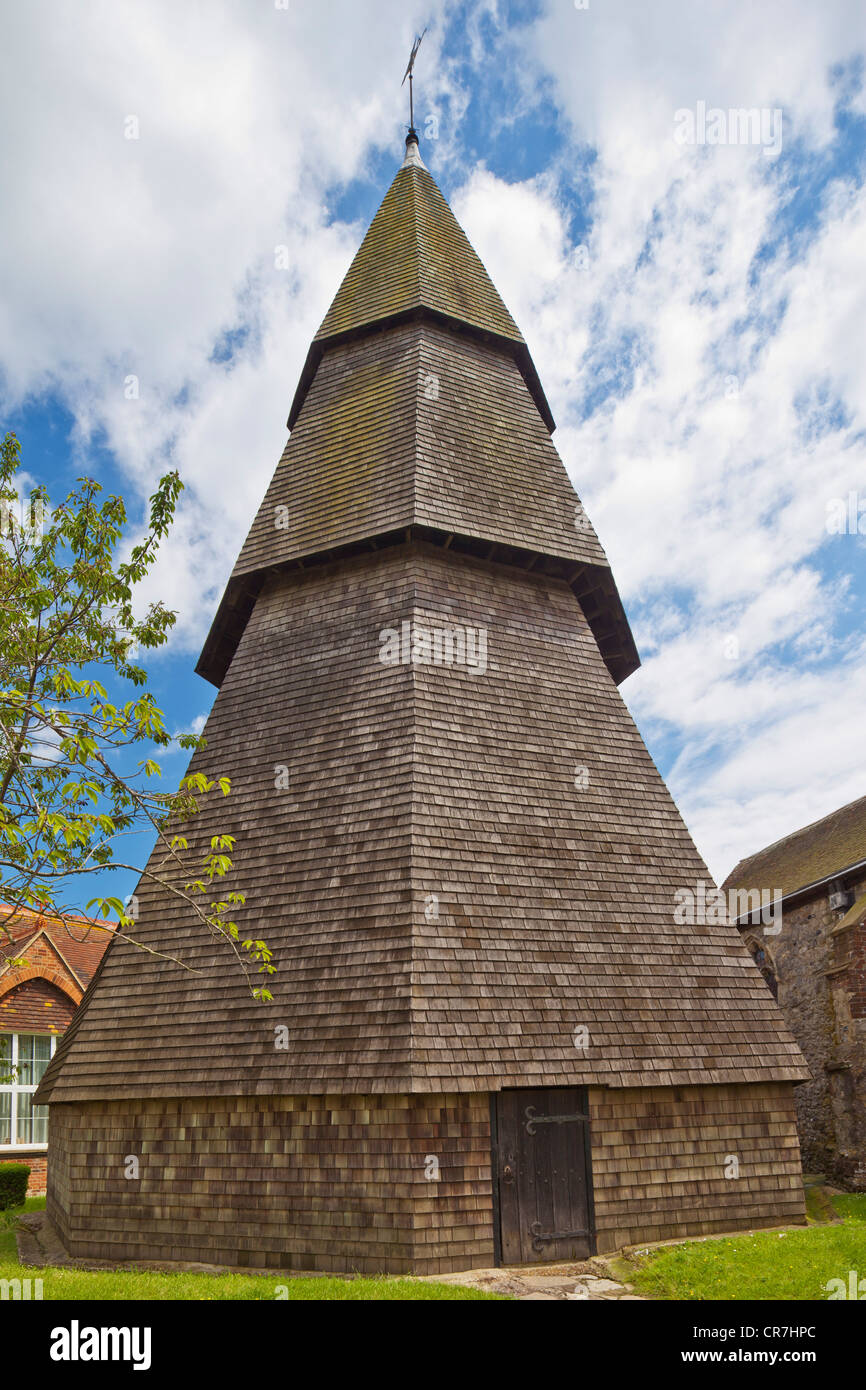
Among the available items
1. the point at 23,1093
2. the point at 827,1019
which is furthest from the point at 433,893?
the point at 23,1093

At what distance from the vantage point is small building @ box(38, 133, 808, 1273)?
30.4 feet

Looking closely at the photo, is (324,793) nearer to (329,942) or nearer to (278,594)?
(329,942)

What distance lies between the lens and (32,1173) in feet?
62.0

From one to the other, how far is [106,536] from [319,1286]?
7.03 meters

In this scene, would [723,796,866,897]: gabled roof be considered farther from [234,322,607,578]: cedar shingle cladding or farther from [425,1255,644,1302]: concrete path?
[425,1255,644,1302]: concrete path

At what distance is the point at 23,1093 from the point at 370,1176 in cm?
1372

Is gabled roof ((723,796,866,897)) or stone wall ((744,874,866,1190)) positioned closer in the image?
stone wall ((744,874,866,1190))

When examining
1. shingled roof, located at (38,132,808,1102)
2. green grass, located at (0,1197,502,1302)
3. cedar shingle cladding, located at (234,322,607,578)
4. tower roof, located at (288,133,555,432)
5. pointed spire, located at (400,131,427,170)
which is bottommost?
green grass, located at (0,1197,502,1302)

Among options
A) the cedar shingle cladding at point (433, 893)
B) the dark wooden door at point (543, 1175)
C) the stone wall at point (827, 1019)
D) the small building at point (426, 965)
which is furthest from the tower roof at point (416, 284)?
the dark wooden door at point (543, 1175)

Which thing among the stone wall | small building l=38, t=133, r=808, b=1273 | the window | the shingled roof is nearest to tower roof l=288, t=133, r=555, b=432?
the shingled roof

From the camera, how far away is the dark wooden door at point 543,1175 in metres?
9.24

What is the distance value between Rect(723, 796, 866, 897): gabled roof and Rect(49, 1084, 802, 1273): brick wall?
6945mm

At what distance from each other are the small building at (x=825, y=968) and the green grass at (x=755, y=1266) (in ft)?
16.2
